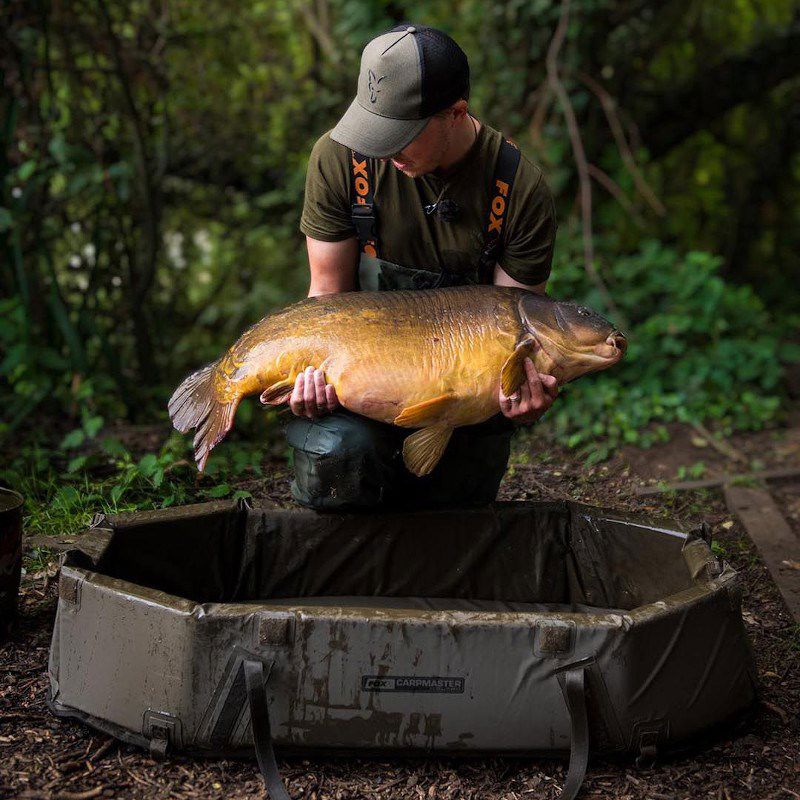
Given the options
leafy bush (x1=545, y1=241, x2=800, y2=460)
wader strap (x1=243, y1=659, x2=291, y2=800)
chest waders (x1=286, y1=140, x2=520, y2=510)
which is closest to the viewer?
wader strap (x1=243, y1=659, x2=291, y2=800)

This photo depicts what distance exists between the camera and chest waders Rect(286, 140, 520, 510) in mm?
2613

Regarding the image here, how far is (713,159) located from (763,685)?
20.8ft

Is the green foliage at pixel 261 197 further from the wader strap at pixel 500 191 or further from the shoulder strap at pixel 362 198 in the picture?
the wader strap at pixel 500 191

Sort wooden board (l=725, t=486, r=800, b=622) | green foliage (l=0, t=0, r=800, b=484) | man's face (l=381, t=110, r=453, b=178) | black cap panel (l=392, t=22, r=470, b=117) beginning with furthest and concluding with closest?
green foliage (l=0, t=0, r=800, b=484), wooden board (l=725, t=486, r=800, b=622), man's face (l=381, t=110, r=453, b=178), black cap panel (l=392, t=22, r=470, b=117)

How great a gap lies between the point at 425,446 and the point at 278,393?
414 mm

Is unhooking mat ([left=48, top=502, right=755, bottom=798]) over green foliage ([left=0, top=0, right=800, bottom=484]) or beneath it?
beneath

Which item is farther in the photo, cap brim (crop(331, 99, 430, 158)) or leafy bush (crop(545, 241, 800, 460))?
leafy bush (crop(545, 241, 800, 460))

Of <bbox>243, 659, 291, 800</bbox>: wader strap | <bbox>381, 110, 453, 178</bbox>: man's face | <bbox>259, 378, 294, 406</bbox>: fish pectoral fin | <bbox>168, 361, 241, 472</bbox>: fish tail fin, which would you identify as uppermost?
<bbox>381, 110, 453, 178</bbox>: man's face

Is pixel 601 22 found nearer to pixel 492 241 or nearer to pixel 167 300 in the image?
pixel 167 300

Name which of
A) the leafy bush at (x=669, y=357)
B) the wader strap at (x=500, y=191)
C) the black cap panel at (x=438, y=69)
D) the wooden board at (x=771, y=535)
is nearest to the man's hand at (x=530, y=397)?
the wader strap at (x=500, y=191)

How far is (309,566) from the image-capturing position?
2791 millimetres

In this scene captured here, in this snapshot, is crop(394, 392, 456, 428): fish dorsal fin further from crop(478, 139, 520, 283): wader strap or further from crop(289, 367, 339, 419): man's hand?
crop(478, 139, 520, 283): wader strap

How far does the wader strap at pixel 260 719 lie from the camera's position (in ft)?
6.51

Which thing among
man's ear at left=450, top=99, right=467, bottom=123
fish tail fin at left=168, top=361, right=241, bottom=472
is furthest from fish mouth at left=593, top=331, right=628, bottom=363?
fish tail fin at left=168, top=361, right=241, bottom=472
